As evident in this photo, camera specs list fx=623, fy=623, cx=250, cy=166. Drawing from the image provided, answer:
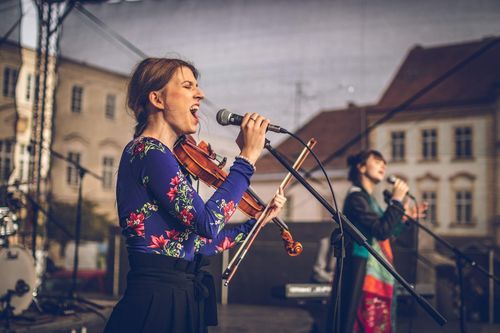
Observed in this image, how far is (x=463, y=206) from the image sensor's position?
1097 centimetres

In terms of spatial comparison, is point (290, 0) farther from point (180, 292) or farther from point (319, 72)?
point (180, 292)

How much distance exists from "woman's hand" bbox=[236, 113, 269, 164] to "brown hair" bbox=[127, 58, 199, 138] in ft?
1.04

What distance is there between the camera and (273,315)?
22.9 feet

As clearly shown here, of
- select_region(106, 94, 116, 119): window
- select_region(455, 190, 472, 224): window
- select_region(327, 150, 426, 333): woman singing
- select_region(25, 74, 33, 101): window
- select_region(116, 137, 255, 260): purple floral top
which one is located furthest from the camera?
select_region(455, 190, 472, 224): window

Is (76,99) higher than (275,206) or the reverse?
higher

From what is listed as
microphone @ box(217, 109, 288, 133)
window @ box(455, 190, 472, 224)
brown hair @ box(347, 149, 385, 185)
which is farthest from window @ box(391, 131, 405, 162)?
microphone @ box(217, 109, 288, 133)

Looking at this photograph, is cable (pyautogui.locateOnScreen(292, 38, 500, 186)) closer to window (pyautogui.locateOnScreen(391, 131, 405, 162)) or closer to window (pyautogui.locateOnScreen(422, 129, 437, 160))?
window (pyautogui.locateOnScreen(391, 131, 405, 162))

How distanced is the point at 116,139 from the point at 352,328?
7173mm

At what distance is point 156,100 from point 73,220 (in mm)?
9948

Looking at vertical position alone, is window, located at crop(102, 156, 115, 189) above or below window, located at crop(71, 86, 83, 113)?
below

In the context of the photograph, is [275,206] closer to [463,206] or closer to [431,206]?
[463,206]

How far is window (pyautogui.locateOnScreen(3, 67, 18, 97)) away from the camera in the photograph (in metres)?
6.51

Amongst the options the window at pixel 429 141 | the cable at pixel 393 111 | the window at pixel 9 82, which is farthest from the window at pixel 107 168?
the window at pixel 429 141

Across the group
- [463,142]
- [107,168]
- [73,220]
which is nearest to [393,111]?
[463,142]
